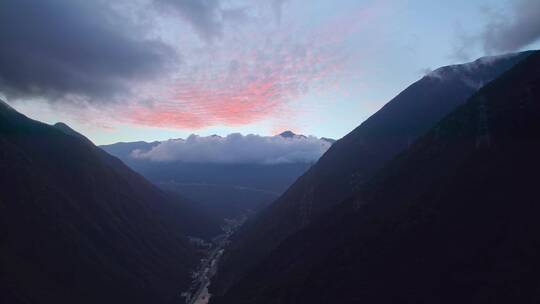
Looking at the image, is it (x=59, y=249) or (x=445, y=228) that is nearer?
(x=445, y=228)

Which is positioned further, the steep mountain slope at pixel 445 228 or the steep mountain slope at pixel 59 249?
the steep mountain slope at pixel 59 249

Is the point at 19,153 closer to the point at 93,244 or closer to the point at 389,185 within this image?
the point at 93,244

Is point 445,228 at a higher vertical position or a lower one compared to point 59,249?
higher

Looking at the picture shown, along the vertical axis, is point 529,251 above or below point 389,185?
below

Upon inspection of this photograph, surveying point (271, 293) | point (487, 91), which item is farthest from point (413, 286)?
point (487, 91)

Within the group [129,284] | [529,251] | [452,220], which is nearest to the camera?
[529,251]

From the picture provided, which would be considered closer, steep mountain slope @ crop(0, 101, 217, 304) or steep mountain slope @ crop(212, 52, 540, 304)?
steep mountain slope @ crop(212, 52, 540, 304)

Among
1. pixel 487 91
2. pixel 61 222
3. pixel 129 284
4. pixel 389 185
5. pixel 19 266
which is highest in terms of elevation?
pixel 487 91

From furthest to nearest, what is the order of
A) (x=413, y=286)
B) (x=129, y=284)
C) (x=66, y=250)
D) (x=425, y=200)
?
1. (x=129, y=284)
2. (x=66, y=250)
3. (x=425, y=200)
4. (x=413, y=286)
